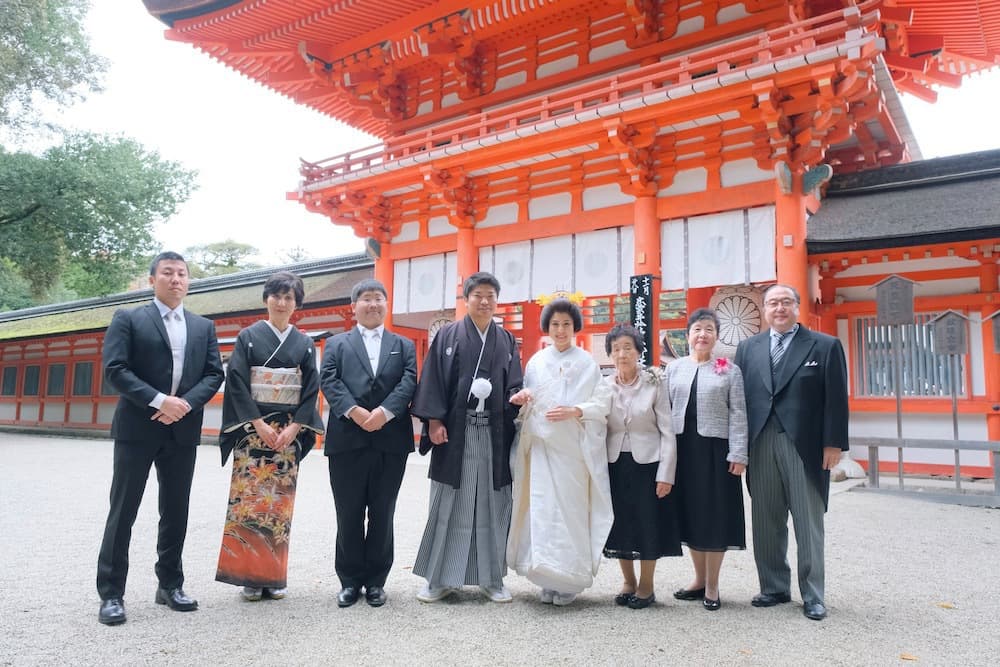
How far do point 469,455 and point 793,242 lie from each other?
5.00 metres

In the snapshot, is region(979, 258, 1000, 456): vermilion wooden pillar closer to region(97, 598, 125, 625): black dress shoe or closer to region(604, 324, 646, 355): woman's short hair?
region(604, 324, 646, 355): woman's short hair

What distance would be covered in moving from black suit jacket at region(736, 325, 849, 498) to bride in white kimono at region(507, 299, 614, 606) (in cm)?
80

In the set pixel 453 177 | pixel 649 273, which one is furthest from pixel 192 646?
pixel 453 177

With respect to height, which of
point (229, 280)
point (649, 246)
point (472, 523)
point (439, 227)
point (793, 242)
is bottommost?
point (472, 523)

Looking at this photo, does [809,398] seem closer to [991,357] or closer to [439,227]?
[991,357]

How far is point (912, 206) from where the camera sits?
7.22 m

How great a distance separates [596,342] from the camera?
50.7 feet

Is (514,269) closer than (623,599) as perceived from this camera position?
No

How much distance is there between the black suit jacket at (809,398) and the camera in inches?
123

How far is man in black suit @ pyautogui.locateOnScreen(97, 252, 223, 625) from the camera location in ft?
9.59

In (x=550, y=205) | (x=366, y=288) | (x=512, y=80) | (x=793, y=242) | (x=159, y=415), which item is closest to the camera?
(x=159, y=415)

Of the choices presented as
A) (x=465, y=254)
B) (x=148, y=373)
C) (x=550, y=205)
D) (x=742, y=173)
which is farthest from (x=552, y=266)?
(x=148, y=373)

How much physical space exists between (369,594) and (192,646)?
0.85m

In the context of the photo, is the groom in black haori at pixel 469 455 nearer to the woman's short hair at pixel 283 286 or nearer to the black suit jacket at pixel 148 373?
the woman's short hair at pixel 283 286
